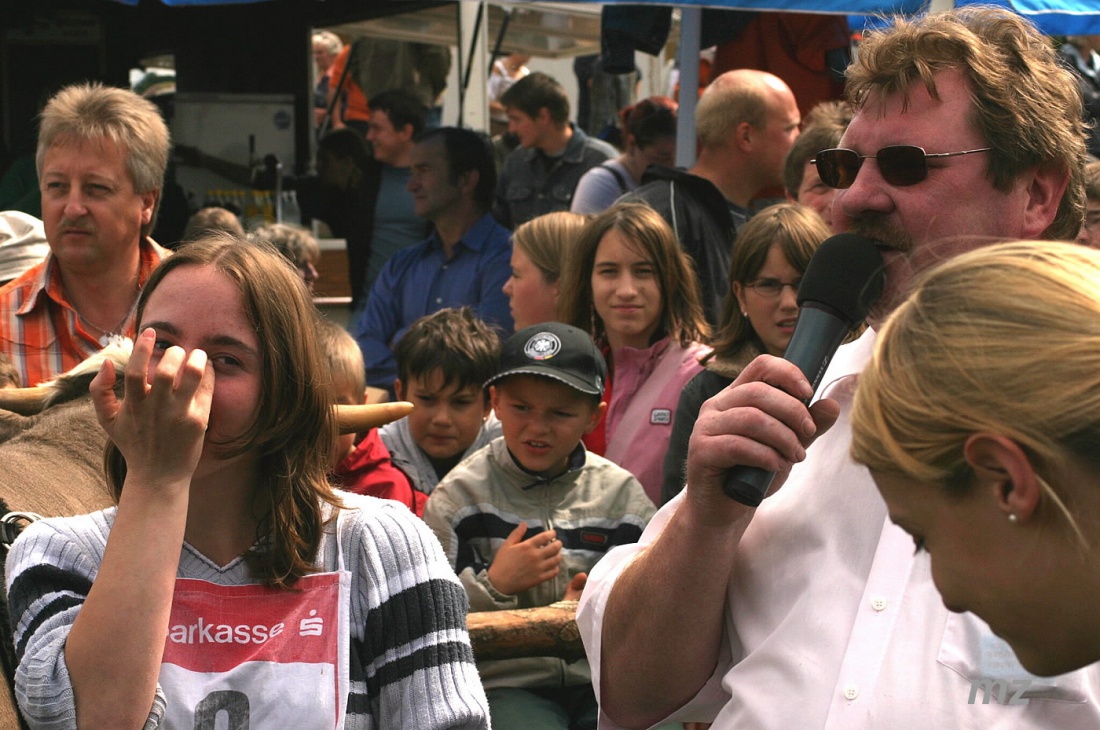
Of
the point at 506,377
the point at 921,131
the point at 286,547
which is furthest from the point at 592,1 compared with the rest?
the point at 286,547

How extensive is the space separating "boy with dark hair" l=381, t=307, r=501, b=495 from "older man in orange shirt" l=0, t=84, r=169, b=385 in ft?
3.10

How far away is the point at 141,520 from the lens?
2051 mm

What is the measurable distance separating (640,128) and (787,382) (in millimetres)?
5485

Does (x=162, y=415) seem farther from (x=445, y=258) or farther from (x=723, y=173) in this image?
(x=445, y=258)

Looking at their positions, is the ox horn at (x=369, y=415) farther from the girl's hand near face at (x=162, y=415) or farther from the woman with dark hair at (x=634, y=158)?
the woman with dark hair at (x=634, y=158)

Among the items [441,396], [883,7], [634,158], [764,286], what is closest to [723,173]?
[883,7]

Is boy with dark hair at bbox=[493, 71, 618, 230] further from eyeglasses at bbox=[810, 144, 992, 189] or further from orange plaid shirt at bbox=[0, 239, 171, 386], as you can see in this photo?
eyeglasses at bbox=[810, 144, 992, 189]

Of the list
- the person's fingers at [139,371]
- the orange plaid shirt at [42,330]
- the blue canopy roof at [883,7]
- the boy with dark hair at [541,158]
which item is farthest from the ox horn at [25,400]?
the boy with dark hair at [541,158]

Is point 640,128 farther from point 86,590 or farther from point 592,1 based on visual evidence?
point 86,590

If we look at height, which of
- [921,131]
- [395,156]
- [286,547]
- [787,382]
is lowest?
[395,156]

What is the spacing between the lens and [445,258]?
654 centimetres

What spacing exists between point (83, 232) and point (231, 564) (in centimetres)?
236

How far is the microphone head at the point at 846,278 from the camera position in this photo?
200 centimetres

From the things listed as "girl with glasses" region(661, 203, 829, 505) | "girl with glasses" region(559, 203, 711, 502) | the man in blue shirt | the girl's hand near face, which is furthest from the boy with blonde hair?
the girl's hand near face
